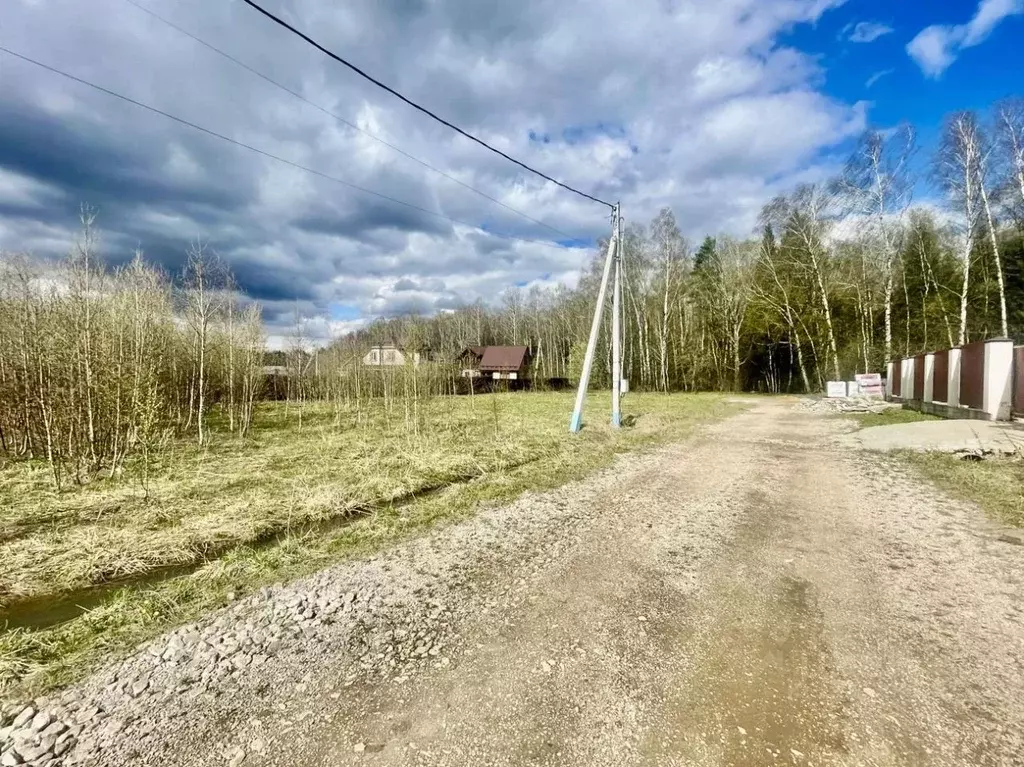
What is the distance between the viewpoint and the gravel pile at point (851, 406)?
1672 centimetres

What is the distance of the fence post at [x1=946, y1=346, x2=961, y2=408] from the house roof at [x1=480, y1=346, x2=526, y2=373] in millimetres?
36091

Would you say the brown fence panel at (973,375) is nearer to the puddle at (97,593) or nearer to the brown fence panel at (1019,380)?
the brown fence panel at (1019,380)

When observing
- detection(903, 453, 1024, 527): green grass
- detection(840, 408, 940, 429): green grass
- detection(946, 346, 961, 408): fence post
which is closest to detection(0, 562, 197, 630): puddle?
detection(903, 453, 1024, 527): green grass

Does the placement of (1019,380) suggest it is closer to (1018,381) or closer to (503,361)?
(1018,381)

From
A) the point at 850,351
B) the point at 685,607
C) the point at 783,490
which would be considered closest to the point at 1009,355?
the point at 783,490

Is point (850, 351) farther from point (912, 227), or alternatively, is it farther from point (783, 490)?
point (783, 490)

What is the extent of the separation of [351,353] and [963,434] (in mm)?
18418

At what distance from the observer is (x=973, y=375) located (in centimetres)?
1188

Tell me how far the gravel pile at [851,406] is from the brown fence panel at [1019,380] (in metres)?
5.59

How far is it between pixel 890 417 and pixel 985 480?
9.73 m

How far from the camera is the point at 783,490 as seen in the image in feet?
20.5

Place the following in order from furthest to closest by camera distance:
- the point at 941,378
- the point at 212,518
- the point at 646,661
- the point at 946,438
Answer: the point at 941,378 → the point at 946,438 → the point at 212,518 → the point at 646,661

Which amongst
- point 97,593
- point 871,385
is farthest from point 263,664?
point 871,385

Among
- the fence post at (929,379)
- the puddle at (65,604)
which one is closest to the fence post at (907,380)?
the fence post at (929,379)
